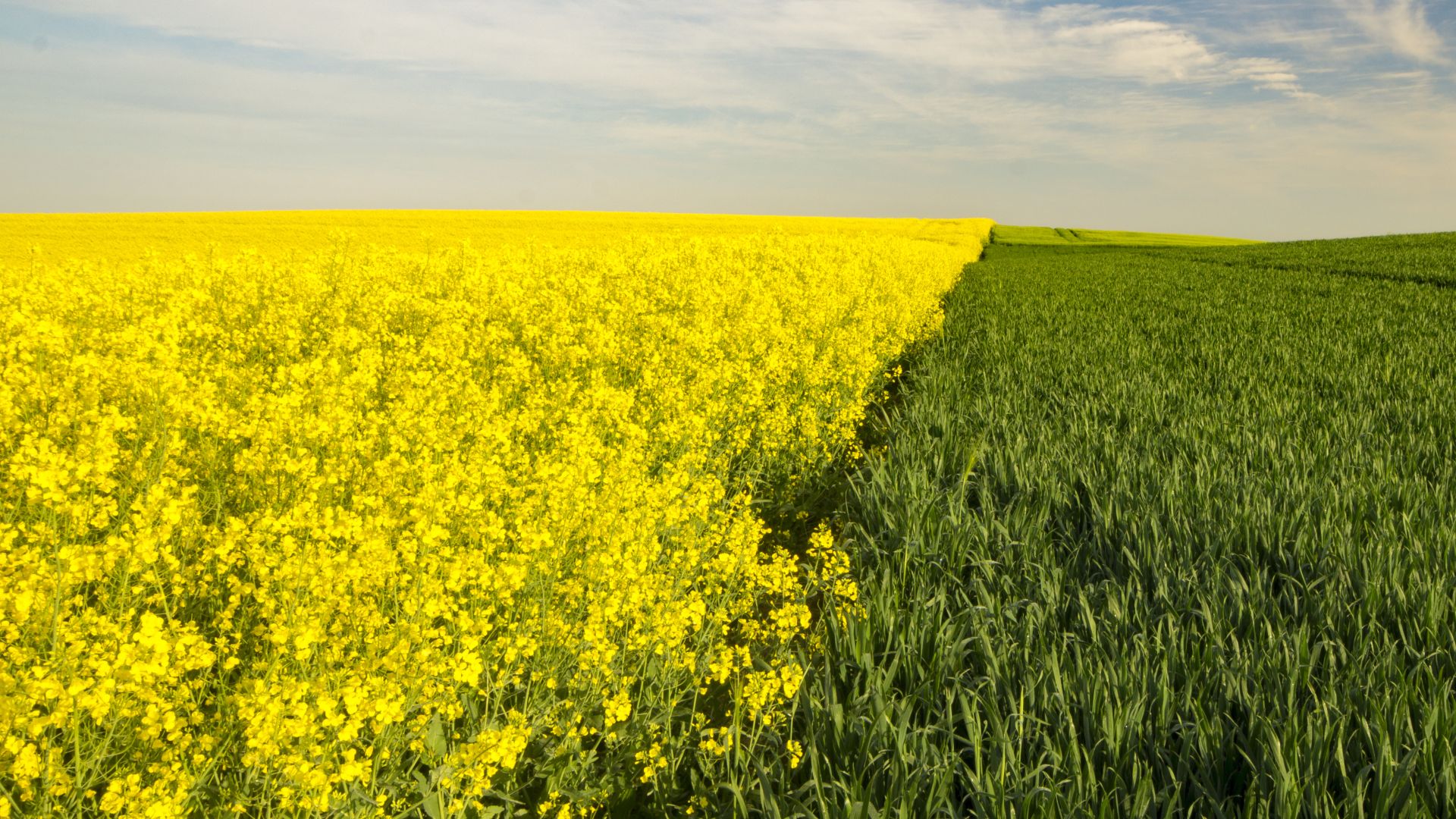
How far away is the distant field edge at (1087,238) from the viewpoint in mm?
58603

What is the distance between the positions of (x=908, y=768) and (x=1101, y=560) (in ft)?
6.86

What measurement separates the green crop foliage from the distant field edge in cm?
5169

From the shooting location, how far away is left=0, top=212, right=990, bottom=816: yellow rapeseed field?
7.52 feet

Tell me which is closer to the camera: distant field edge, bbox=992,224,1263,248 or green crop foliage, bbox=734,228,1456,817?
green crop foliage, bbox=734,228,1456,817

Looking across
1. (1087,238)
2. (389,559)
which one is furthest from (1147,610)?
(1087,238)

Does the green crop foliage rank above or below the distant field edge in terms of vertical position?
below

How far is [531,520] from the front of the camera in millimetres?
3652

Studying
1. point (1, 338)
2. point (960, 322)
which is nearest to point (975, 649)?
point (1, 338)

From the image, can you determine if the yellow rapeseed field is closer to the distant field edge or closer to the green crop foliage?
the green crop foliage

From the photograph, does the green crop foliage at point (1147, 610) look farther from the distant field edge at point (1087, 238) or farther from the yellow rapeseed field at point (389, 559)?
the distant field edge at point (1087, 238)

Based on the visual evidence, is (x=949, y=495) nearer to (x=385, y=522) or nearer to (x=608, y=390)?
(x=608, y=390)

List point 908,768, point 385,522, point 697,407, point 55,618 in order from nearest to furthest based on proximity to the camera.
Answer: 1. point 55,618
2. point 908,768
3. point 385,522
4. point 697,407

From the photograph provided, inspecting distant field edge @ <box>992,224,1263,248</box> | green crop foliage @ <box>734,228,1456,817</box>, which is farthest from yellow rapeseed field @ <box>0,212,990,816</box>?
distant field edge @ <box>992,224,1263,248</box>

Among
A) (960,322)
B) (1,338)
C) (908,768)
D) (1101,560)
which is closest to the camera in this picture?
(908,768)
